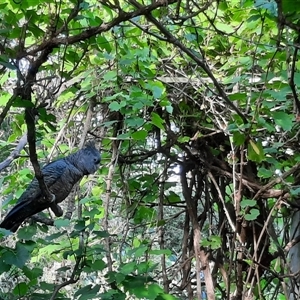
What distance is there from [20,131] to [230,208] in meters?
0.82

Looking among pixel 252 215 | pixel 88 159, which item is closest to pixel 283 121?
pixel 252 215

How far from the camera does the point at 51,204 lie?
1.46 m

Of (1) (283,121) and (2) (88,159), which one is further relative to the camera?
(2) (88,159)

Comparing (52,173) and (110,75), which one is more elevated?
(110,75)

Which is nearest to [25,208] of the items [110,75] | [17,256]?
[17,256]

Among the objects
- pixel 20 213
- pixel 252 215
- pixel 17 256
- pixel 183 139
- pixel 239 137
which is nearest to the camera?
pixel 17 256

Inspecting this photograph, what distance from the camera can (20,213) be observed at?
57.7 inches

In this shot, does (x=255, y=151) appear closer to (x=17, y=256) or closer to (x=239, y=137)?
(x=239, y=137)

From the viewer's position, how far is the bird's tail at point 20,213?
1.45 metres

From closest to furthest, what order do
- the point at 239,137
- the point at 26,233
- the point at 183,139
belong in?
the point at 26,233, the point at 239,137, the point at 183,139

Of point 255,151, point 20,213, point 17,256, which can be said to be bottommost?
point 17,256

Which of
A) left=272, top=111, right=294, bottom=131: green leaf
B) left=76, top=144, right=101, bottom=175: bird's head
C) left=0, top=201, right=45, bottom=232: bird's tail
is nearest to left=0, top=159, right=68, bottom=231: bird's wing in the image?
left=0, top=201, right=45, bottom=232: bird's tail

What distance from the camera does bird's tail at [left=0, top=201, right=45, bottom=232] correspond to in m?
1.45

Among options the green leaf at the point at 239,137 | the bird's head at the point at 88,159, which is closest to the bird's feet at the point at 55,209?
the bird's head at the point at 88,159
